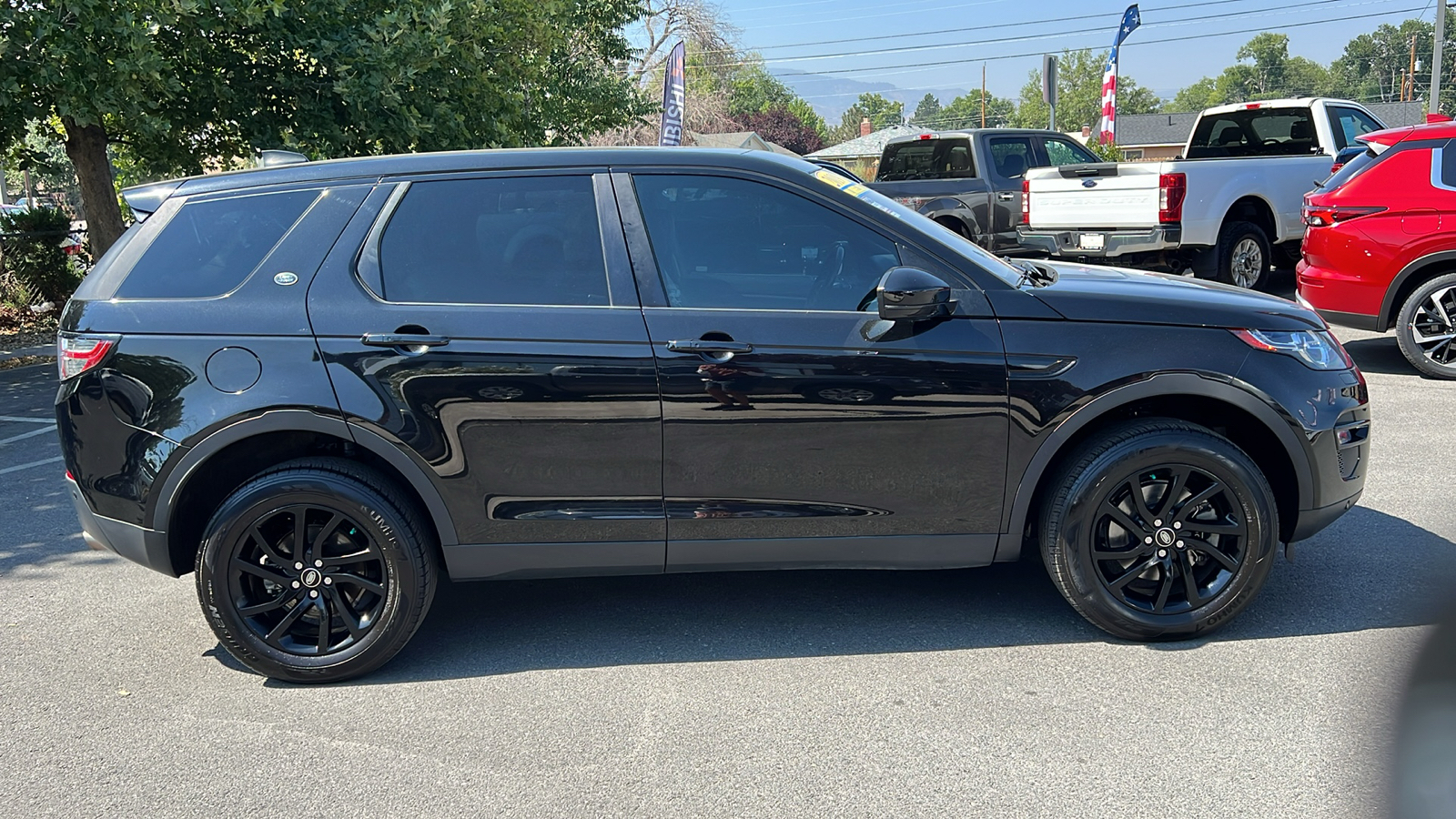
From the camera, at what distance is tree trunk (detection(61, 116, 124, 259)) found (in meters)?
12.0

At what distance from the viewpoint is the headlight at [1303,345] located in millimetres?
3820

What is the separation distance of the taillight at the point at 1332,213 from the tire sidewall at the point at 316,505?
733cm

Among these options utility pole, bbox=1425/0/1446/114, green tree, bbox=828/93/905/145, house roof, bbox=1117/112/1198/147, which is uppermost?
green tree, bbox=828/93/905/145

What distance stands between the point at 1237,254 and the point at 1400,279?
13.5 feet

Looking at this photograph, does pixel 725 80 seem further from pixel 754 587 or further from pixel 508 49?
pixel 754 587

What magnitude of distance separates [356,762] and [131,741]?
2.57ft

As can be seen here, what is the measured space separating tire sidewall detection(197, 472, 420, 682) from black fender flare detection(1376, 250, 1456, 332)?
23.9 ft

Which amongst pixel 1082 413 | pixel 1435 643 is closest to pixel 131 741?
pixel 1082 413

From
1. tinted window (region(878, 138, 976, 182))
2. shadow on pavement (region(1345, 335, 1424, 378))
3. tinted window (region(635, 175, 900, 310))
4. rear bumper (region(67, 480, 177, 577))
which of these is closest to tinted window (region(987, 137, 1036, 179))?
tinted window (region(878, 138, 976, 182))

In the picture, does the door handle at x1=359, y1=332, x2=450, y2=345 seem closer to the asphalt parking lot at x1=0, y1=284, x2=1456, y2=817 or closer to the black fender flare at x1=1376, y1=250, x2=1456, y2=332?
the asphalt parking lot at x1=0, y1=284, x2=1456, y2=817

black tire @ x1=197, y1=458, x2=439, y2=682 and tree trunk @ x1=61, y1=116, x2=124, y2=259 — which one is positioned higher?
tree trunk @ x1=61, y1=116, x2=124, y2=259

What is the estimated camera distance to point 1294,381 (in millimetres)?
3812

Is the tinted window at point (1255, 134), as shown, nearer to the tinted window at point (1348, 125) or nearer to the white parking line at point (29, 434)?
the tinted window at point (1348, 125)

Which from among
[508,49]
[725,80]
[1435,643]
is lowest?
[1435,643]
